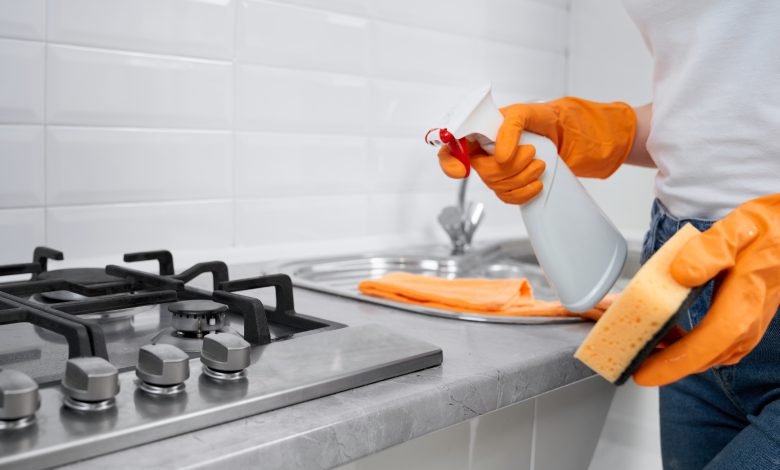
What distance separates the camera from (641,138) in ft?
3.09

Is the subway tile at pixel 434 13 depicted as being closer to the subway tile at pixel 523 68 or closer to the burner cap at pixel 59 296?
the subway tile at pixel 523 68

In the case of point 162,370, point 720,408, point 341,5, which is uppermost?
point 341,5

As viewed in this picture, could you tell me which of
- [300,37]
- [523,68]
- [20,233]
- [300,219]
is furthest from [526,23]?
[20,233]

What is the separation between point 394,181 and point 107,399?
95cm

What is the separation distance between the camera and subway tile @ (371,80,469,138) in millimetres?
1331

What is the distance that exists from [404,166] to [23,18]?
0.68 metres

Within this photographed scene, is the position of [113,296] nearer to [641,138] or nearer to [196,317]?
[196,317]

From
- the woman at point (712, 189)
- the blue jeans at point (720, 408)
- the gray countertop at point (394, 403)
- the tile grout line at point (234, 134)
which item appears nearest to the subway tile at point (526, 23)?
the tile grout line at point (234, 134)

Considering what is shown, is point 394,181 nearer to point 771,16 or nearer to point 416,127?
point 416,127

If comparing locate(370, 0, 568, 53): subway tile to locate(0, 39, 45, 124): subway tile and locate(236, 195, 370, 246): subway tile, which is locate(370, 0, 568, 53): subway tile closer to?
locate(236, 195, 370, 246): subway tile

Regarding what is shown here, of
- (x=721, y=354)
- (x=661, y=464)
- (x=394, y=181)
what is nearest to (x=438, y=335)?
(x=721, y=354)

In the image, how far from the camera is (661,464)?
0.93 m

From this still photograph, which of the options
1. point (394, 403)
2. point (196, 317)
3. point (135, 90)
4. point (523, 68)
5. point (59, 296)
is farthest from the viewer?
point (523, 68)

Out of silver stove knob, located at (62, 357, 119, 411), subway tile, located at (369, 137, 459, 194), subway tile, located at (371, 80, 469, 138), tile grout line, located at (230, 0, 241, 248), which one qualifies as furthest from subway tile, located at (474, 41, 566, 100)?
silver stove knob, located at (62, 357, 119, 411)
